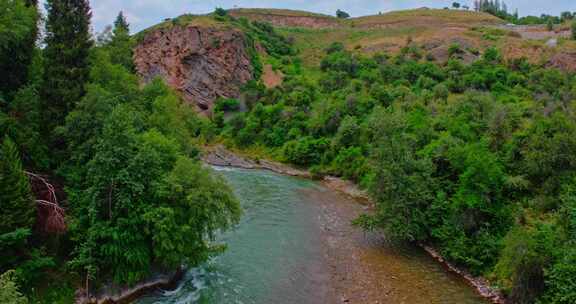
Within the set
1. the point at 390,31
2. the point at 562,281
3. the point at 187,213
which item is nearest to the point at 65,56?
the point at 187,213

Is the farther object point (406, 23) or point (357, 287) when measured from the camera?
point (406, 23)

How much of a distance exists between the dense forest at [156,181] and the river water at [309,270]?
59.8 inches

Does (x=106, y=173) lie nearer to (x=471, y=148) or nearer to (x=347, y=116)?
(x=471, y=148)

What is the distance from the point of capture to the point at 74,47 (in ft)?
85.4

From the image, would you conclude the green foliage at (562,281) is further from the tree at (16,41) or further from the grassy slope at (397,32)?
the grassy slope at (397,32)

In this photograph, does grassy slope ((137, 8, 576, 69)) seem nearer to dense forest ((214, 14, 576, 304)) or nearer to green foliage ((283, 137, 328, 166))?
dense forest ((214, 14, 576, 304))

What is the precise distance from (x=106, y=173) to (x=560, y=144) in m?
26.1

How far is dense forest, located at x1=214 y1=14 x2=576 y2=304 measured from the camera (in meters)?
20.8

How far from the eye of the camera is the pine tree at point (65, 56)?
81.8 feet

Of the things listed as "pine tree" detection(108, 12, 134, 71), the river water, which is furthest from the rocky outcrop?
"pine tree" detection(108, 12, 134, 71)

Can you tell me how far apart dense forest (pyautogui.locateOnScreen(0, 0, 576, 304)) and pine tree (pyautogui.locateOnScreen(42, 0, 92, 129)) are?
7 centimetres

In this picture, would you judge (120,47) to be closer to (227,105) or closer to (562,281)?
(562,281)

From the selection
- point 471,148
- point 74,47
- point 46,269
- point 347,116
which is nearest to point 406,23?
point 347,116

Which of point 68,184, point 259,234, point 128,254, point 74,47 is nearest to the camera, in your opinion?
point 128,254
